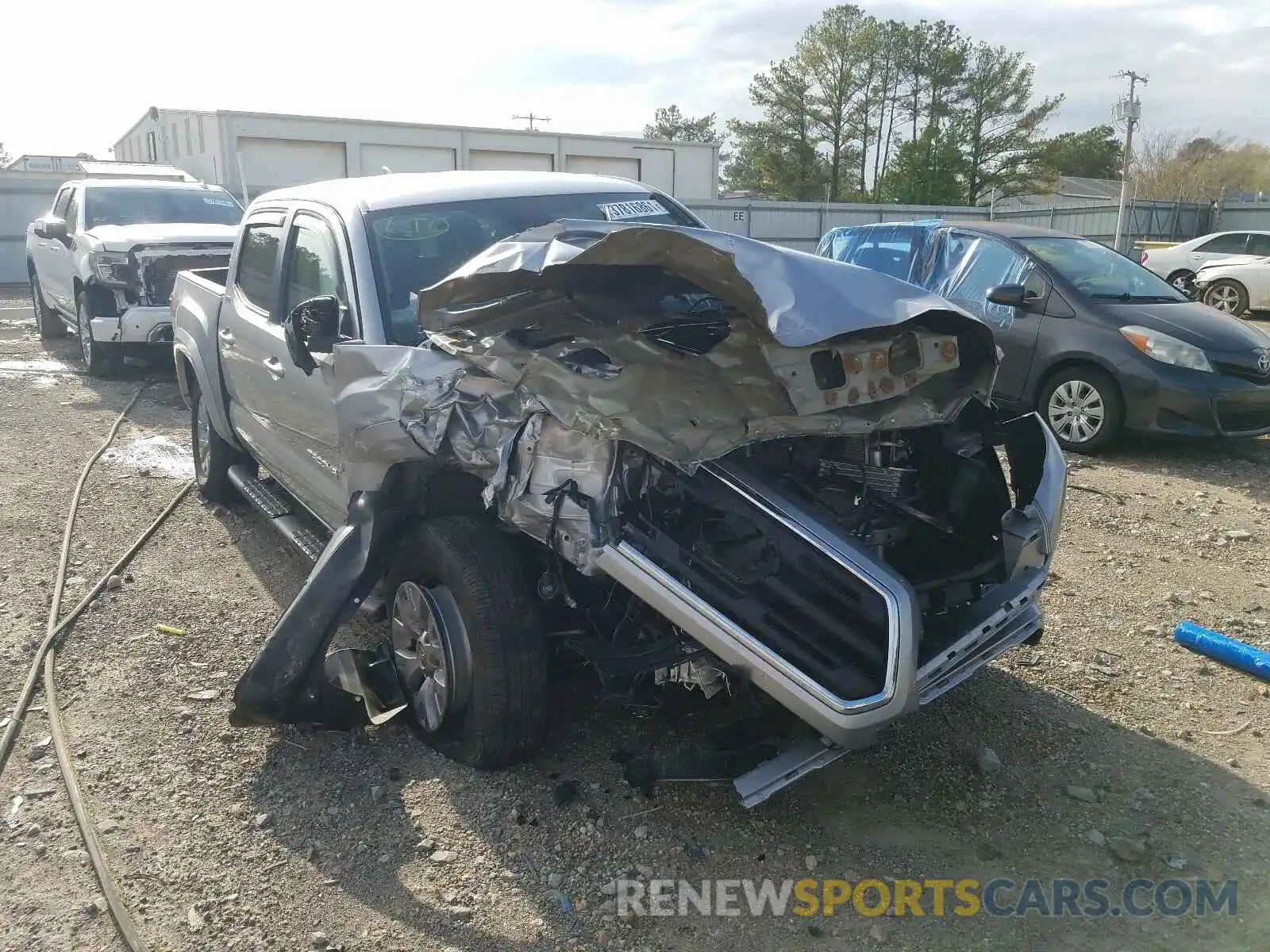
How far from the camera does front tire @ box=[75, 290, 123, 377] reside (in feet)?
34.8

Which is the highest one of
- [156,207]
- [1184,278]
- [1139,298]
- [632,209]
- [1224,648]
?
[632,209]

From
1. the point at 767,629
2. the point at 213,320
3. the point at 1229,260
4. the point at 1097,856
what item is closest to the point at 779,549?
the point at 767,629

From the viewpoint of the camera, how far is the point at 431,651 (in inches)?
134

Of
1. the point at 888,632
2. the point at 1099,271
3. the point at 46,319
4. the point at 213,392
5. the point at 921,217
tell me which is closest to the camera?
the point at 888,632

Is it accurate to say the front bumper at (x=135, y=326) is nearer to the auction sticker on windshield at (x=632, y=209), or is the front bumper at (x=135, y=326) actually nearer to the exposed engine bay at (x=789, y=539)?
the auction sticker on windshield at (x=632, y=209)

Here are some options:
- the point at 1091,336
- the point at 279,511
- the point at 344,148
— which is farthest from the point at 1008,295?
the point at 344,148

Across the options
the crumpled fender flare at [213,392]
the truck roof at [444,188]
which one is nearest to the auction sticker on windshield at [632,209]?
the truck roof at [444,188]

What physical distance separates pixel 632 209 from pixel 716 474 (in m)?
2.09

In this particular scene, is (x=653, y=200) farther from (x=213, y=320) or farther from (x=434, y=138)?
(x=434, y=138)

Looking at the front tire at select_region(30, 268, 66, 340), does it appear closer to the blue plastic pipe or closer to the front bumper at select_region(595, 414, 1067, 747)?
the front bumper at select_region(595, 414, 1067, 747)

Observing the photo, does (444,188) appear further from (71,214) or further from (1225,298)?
(1225,298)

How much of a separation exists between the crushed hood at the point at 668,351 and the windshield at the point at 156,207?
9235 millimetres

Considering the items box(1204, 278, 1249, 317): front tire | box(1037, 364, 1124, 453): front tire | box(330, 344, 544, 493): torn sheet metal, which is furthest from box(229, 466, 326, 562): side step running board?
box(1204, 278, 1249, 317): front tire

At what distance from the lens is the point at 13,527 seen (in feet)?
19.9
